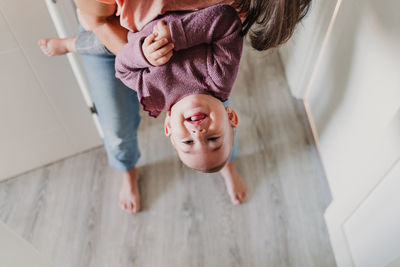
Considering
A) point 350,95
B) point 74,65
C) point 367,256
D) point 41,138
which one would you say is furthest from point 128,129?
point 367,256

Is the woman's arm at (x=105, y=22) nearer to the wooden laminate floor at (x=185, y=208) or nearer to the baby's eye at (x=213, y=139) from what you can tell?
the baby's eye at (x=213, y=139)

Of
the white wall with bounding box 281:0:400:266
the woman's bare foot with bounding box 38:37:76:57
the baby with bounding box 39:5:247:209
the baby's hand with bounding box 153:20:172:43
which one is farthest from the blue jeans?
the white wall with bounding box 281:0:400:266

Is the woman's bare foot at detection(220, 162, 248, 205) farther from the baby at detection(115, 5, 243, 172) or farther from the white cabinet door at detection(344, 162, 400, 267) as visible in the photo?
the baby at detection(115, 5, 243, 172)

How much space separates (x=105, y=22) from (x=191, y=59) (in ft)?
0.72

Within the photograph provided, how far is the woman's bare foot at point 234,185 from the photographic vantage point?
3.97 feet

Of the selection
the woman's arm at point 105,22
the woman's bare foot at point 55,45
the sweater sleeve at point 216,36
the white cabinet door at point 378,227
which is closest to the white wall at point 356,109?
the white cabinet door at point 378,227

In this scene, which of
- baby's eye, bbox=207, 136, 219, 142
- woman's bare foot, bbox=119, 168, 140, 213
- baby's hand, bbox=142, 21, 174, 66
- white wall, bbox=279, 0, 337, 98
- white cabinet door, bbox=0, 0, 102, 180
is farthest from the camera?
woman's bare foot, bbox=119, 168, 140, 213

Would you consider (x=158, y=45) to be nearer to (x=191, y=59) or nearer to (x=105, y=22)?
(x=191, y=59)

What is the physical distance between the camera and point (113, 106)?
0.96 metres

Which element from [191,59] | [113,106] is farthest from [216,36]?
[113,106]

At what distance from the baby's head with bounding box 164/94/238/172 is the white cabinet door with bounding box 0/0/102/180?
47 cm

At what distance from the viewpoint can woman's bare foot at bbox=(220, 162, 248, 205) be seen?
121 centimetres

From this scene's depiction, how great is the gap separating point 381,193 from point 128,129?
0.75 metres

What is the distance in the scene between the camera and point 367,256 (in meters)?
0.94
